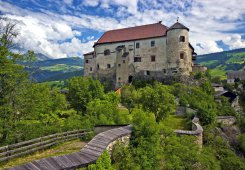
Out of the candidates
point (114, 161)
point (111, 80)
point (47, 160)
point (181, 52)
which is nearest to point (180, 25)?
point (181, 52)

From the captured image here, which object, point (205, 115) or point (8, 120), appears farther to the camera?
point (205, 115)

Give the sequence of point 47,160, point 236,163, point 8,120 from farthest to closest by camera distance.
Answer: point 236,163
point 8,120
point 47,160

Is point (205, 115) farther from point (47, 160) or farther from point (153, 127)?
point (47, 160)

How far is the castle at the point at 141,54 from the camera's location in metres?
52.8

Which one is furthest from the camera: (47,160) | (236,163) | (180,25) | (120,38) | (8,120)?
(120,38)

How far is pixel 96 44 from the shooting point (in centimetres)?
6612

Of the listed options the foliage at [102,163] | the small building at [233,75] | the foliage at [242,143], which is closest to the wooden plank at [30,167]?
the foliage at [102,163]

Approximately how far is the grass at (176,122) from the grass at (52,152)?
17892 millimetres

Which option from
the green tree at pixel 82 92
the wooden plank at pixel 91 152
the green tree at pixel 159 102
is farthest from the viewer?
the green tree at pixel 82 92

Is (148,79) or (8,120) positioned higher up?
(148,79)

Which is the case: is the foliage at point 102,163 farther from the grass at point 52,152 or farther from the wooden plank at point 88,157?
the grass at point 52,152

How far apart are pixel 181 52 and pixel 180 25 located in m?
5.34

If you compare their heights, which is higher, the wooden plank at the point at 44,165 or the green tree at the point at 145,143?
the wooden plank at the point at 44,165

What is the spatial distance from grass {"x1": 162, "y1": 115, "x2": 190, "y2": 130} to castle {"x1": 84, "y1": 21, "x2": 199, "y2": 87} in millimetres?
17747
